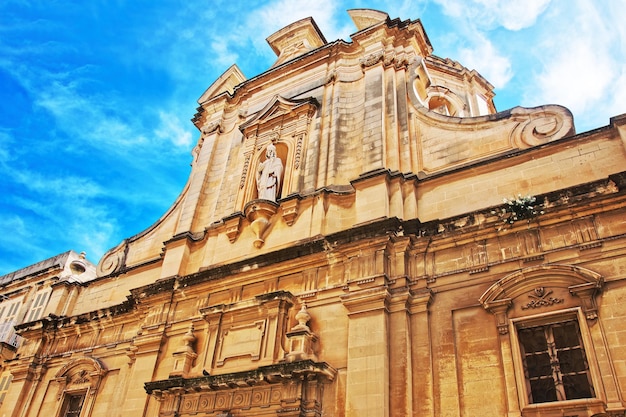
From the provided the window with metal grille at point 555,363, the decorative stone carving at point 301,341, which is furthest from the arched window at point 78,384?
the window with metal grille at point 555,363

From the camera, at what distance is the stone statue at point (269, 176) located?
13625 mm

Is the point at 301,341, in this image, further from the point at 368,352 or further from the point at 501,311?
the point at 501,311

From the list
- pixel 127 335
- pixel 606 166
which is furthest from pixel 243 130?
pixel 606 166

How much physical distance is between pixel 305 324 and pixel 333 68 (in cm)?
788

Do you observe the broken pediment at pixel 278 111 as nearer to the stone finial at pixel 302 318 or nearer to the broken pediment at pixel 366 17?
the broken pediment at pixel 366 17

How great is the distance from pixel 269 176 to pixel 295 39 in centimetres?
631

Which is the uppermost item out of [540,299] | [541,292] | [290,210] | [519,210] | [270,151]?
[270,151]

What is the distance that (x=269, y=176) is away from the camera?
Result: 13.9 metres

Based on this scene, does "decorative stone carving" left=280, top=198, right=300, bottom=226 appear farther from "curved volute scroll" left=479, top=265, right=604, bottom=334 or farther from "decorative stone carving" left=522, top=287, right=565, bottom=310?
"decorative stone carving" left=522, top=287, right=565, bottom=310

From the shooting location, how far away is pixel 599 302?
834 centimetres

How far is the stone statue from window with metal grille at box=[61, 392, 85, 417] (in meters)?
6.51

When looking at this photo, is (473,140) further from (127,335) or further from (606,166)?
(127,335)

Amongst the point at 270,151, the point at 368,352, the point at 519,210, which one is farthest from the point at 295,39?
the point at 368,352

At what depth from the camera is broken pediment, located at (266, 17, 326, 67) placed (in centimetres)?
1778
